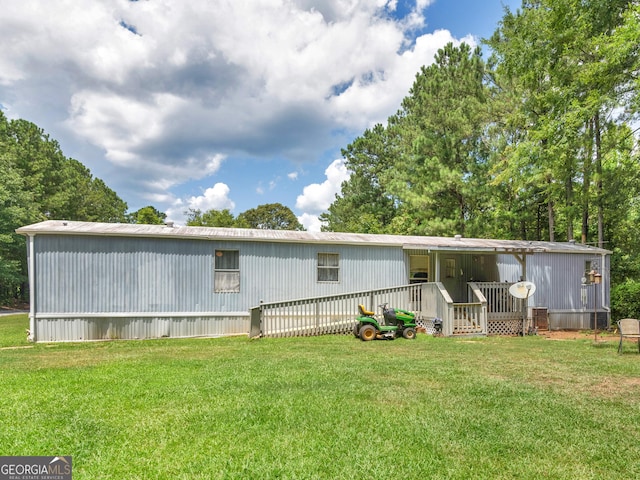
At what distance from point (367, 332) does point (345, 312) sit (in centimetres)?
159

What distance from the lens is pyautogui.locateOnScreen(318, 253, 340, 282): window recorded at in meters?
10.8

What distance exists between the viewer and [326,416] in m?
3.58

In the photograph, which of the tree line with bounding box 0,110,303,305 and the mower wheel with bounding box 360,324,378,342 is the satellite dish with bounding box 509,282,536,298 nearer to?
the mower wheel with bounding box 360,324,378,342

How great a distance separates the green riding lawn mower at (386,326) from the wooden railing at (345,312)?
111cm

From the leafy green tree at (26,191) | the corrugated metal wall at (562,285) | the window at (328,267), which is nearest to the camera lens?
the window at (328,267)

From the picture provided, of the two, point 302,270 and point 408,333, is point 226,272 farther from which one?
point 408,333

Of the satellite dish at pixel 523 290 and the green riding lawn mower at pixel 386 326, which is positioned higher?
the satellite dish at pixel 523 290

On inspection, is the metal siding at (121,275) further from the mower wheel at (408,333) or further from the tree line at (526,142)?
the tree line at (526,142)

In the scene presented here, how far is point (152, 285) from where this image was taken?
9469 millimetres

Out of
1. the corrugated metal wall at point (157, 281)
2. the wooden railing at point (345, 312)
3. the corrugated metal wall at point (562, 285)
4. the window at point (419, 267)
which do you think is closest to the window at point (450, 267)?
the window at point (419, 267)

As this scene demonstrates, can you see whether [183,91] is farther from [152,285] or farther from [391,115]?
[391,115]

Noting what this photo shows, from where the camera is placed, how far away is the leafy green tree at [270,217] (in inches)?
1735

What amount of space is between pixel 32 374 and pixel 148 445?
11.9 feet

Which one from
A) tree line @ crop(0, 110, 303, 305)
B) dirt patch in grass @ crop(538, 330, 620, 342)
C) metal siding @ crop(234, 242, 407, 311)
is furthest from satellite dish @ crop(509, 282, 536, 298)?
tree line @ crop(0, 110, 303, 305)
